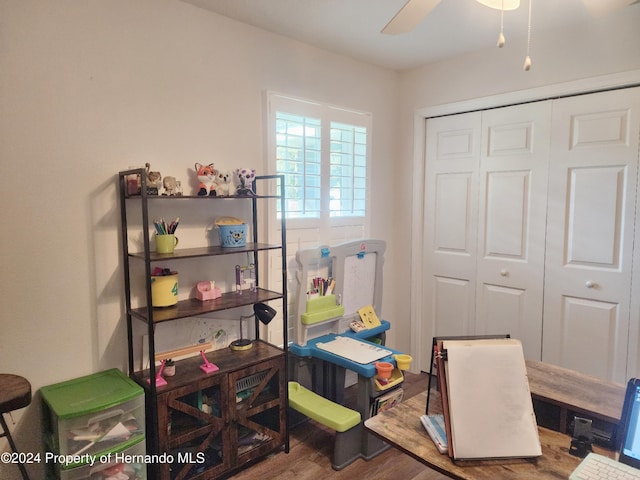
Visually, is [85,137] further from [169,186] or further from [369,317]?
[369,317]

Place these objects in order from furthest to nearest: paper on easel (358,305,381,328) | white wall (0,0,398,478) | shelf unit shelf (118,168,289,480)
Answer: paper on easel (358,305,381,328), shelf unit shelf (118,168,289,480), white wall (0,0,398,478)

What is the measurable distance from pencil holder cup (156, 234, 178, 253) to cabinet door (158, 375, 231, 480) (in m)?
0.67

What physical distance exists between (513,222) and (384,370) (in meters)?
1.41

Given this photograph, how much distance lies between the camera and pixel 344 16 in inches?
94.8

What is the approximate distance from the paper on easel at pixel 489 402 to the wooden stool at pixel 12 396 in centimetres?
154

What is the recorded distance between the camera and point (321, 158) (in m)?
2.94

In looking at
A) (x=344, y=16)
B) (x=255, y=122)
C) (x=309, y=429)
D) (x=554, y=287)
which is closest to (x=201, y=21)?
(x=255, y=122)

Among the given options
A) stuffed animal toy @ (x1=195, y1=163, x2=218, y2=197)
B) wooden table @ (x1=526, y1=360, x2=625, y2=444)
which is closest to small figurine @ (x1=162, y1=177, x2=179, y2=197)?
stuffed animal toy @ (x1=195, y1=163, x2=218, y2=197)

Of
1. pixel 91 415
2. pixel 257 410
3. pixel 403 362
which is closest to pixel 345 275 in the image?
pixel 403 362

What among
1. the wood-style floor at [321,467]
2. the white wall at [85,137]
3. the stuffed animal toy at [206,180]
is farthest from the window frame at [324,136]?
the wood-style floor at [321,467]

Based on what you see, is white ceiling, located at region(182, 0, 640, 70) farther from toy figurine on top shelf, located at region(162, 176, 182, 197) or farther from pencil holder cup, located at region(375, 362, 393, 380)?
pencil holder cup, located at region(375, 362, 393, 380)

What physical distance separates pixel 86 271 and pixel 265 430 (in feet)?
4.11

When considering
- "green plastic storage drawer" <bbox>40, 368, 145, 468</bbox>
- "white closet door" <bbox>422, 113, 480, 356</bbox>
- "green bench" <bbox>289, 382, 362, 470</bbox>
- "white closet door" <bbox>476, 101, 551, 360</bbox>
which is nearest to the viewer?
"green plastic storage drawer" <bbox>40, 368, 145, 468</bbox>

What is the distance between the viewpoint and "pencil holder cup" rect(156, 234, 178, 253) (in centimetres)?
212
